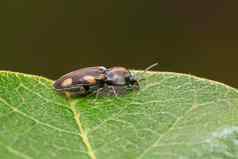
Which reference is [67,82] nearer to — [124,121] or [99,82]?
[99,82]

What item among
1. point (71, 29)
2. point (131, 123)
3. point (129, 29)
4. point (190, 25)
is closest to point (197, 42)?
point (190, 25)

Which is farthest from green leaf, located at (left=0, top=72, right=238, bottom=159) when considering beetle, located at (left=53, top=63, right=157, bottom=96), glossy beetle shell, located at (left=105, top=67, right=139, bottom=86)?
glossy beetle shell, located at (left=105, top=67, right=139, bottom=86)

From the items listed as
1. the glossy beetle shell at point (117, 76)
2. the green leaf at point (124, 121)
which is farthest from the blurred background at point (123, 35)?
the green leaf at point (124, 121)

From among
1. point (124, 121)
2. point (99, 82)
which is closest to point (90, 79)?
point (99, 82)

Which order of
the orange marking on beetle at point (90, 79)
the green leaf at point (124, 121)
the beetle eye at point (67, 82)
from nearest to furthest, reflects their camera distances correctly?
the green leaf at point (124, 121)
the beetle eye at point (67, 82)
the orange marking on beetle at point (90, 79)

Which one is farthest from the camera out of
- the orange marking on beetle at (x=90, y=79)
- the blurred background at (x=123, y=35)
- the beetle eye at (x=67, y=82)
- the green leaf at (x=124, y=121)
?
the blurred background at (x=123, y=35)

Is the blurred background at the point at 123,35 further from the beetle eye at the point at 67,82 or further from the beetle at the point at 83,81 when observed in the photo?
the beetle eye at the point at 67,82

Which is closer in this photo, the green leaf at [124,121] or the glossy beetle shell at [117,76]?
the green leaf at [124,121]

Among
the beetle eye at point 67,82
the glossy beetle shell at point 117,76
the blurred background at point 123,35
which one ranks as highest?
the beetle eye at point 67,82
